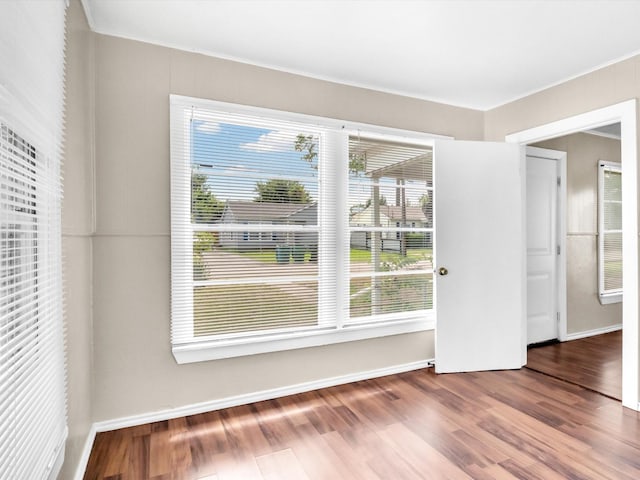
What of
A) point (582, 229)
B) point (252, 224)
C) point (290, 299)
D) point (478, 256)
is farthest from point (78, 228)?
point (582, 229)

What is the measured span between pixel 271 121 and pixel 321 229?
2.92 feet

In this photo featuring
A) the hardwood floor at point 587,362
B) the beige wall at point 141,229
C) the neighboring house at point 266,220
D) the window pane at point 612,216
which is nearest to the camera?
the beige wall at point 141,229

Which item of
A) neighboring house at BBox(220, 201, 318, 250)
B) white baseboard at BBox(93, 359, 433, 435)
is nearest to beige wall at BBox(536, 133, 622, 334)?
white baseboard at BBox(93, 359, 433, 435)

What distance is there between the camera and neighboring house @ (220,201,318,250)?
8.72ft

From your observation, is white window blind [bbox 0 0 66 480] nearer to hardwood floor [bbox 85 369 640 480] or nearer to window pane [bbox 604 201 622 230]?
hardwood floor [bbox 85 369 640 480]

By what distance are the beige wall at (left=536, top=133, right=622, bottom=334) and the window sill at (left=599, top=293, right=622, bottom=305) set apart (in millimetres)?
56

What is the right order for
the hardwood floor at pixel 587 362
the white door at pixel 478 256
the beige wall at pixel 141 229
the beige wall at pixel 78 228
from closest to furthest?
the beige wall at pixel 78 228 → the beige wall at pixel 141 229 → the hardwood floor at pixel 587 362 → the white door at pixel 478 256

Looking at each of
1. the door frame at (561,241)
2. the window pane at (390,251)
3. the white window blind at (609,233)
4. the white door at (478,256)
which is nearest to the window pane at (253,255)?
the window pane at (390,251)

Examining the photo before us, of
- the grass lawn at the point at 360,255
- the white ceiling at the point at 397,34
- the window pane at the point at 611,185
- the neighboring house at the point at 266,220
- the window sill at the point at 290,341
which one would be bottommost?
the window sill at the point at 290,341

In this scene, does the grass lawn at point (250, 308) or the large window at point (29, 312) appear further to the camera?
the grass lawn at point (250, 308)

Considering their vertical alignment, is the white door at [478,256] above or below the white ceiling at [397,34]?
below

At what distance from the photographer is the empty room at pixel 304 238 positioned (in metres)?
1.87

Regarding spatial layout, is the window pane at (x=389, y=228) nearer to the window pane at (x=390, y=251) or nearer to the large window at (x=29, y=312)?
the window pane at (x=390, y=251)

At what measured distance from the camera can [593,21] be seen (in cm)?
223
